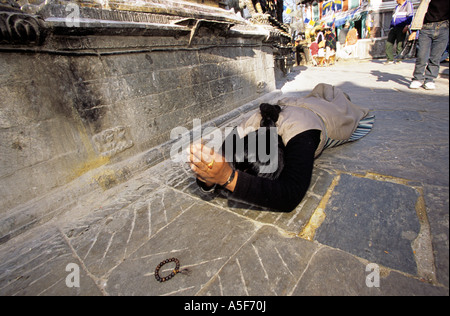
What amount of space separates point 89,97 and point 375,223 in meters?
3.00

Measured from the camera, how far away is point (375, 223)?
4.65ft

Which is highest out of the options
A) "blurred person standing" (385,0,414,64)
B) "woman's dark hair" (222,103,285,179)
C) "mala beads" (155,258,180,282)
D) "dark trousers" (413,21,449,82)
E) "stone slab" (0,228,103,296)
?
"blurred person standing" (385,0,414,64)

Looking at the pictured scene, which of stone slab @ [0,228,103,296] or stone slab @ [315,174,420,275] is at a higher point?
stone slab @ [315,174,420,275]

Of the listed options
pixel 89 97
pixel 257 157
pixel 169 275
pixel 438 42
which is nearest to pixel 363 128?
pixel 257 157

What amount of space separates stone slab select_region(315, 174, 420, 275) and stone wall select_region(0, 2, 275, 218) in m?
2.46

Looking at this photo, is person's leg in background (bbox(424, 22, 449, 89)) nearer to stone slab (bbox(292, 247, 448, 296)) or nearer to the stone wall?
the stone wall

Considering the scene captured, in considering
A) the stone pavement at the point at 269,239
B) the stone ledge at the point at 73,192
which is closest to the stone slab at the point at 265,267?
the stone pavement at the point at 269,239

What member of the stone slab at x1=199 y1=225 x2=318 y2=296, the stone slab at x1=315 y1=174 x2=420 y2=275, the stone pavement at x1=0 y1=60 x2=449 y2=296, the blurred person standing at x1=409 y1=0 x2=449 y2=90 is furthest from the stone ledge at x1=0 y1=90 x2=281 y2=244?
the blurred person standing at x1=409 y1=0 x2=449 y2=90

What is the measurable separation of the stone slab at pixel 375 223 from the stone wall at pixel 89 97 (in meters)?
2.46

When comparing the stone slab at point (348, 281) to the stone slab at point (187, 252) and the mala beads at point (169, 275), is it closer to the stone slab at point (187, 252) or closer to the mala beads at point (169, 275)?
the stone slab at point (187, 252)

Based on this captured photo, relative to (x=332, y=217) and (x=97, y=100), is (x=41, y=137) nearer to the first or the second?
(x=97, y=100)

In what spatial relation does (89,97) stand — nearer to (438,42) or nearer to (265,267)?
(265,267)

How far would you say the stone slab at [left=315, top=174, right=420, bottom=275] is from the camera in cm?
121
